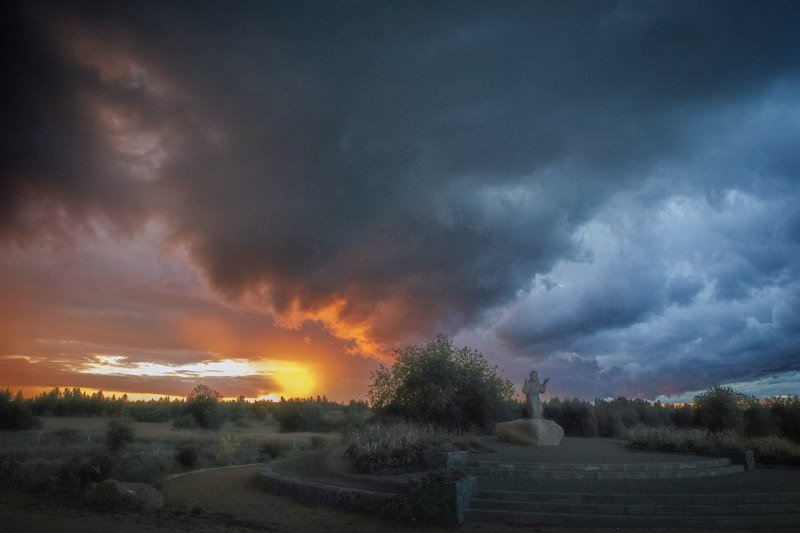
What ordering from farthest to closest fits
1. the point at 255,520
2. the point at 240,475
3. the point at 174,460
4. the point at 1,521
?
the point at 174,460 < the point at 240,475 < the point at 255,520 < the point at 1,521

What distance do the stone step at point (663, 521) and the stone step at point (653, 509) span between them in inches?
8.0

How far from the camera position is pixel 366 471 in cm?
1647

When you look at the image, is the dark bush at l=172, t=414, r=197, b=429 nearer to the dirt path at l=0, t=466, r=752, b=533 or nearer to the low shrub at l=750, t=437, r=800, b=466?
the dirt path at l=0, t=466, r=752, b=533

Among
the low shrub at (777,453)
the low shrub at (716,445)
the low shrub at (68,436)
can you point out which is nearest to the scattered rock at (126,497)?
the low shrub at (716,445)

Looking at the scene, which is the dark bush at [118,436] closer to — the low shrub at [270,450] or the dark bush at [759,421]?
the low shrub at [270,450]

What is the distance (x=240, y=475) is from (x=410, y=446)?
8.53 metres

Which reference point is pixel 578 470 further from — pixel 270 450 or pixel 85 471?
pixel 270 450

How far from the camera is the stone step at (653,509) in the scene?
11.7 m

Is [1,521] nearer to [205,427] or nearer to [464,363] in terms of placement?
[464,363]

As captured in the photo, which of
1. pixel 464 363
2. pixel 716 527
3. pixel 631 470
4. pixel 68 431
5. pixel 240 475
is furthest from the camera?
pixel 68 431

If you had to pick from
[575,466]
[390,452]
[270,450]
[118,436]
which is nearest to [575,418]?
[270,450]

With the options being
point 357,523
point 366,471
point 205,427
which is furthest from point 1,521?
point 205,427

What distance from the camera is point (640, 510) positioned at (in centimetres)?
1167

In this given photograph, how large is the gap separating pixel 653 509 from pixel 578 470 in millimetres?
3950
